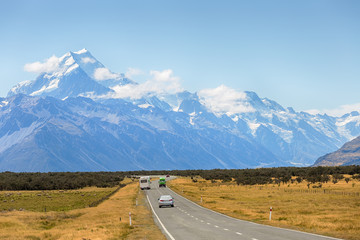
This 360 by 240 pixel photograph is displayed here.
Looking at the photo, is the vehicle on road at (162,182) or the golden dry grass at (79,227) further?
the vehicle on road at (162,182)

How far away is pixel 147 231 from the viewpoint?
3222cm

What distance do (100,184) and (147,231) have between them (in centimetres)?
9396

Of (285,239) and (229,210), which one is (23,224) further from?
(285,239)

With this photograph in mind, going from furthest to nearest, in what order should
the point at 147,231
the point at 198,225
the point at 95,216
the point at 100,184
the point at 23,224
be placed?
the point at 100,184
the point at 95,216
the point at 23,224
the point at 198,225
the point at 147,231

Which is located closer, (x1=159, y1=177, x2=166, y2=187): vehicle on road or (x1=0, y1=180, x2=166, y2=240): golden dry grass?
(x1=0, y1=180, x2=166, y2=240): golden dry grass

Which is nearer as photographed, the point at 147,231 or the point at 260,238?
the point at 260,238


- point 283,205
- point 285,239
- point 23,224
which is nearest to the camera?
point 285,239

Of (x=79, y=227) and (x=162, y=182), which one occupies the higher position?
(x=162, y=182)

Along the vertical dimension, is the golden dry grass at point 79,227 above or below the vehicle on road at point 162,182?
below

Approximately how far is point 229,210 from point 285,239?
24.8m

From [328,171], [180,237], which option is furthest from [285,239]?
[328,171]

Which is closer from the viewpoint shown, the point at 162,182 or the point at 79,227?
the point at 79,227

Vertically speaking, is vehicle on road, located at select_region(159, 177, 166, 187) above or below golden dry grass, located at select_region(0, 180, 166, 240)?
above

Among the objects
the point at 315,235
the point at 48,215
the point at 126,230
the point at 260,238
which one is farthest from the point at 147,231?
the point at 48,215
